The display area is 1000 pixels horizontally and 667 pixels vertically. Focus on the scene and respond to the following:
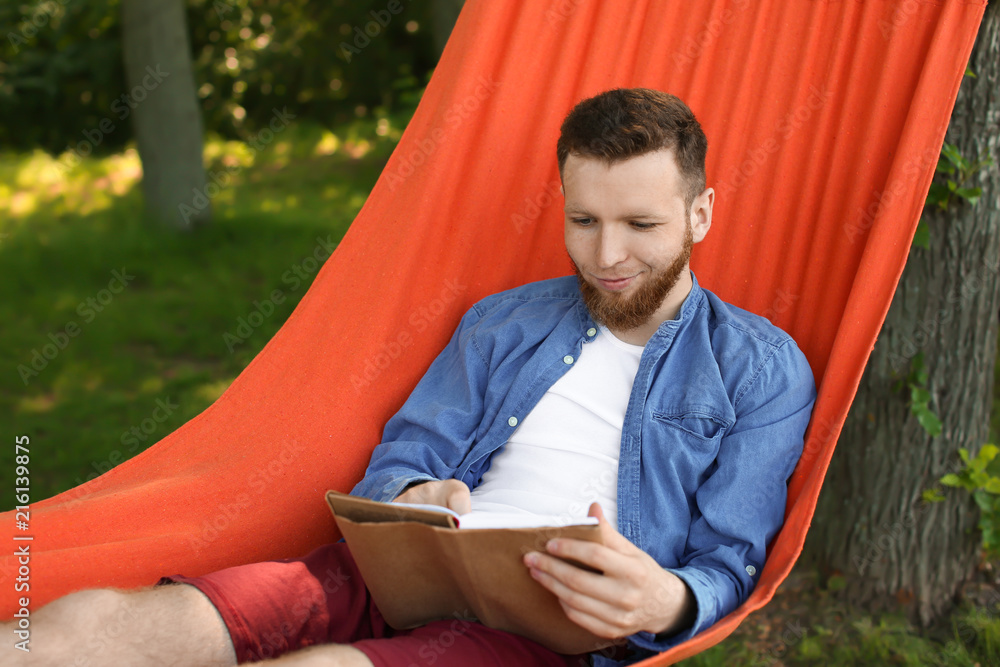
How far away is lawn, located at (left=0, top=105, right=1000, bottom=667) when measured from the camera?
7.50ft

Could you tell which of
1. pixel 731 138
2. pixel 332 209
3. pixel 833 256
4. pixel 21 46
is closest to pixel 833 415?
pixel 833 256

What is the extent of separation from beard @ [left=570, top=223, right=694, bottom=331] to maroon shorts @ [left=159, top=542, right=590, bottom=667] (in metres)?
0.65

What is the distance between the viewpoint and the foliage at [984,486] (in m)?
2.18

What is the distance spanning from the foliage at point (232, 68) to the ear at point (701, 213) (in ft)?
15.9

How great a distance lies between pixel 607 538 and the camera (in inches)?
49.6

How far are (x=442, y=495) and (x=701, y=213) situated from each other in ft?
2.48

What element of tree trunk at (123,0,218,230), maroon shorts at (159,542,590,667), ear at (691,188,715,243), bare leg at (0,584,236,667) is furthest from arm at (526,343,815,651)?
tree trunk at (123,0,218,230)

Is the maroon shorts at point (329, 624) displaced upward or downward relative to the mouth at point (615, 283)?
downward

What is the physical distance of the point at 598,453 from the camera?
1.62 m

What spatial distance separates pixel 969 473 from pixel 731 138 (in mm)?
1073

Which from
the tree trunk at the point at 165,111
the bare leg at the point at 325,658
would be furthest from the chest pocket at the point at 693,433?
the tree trunk at the point at 165,111

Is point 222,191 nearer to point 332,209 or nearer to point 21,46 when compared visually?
point 332,209

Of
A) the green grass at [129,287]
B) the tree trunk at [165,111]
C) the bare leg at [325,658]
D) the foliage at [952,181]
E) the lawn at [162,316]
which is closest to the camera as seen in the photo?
the bare leg at [325,658]

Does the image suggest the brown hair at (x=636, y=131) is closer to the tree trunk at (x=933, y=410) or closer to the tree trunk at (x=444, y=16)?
the tree trunk at (x=933, y=410)
